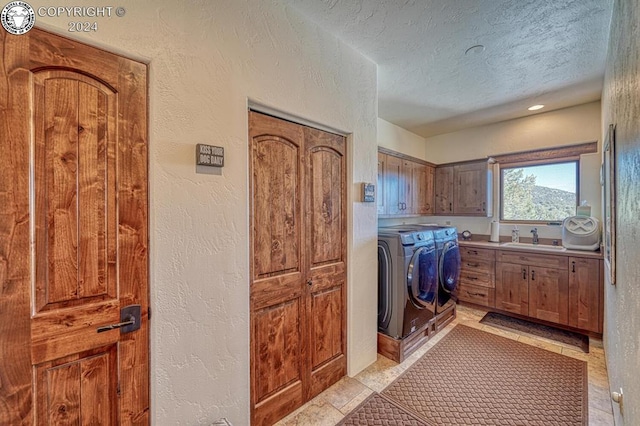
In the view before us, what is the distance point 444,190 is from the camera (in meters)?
4.19

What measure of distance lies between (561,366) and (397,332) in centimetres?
142

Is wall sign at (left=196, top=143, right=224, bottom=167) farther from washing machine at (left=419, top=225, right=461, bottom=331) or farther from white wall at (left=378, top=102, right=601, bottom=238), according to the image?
white wall at (left=378, top=102, right=601, bottom=238)

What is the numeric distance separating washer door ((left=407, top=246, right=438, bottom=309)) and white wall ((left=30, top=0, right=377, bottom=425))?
1.61 m

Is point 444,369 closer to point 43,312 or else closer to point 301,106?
point 301,106

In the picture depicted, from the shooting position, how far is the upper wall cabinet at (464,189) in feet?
12.4

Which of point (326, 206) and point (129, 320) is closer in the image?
point (129, 320)

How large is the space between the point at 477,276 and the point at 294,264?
2.92 m

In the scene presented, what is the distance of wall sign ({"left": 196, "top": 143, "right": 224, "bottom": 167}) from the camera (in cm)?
131

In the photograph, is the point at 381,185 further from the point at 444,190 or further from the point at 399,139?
the point at 444,190

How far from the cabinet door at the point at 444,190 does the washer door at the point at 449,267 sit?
41.7 inches

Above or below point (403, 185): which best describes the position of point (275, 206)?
below

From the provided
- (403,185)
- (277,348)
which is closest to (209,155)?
(277,348)

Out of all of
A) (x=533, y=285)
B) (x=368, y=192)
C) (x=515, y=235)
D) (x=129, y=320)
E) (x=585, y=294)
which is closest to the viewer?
(x=129, y=320)

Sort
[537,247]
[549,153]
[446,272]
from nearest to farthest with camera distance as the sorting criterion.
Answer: [446,272], [537,247], [549,153]
